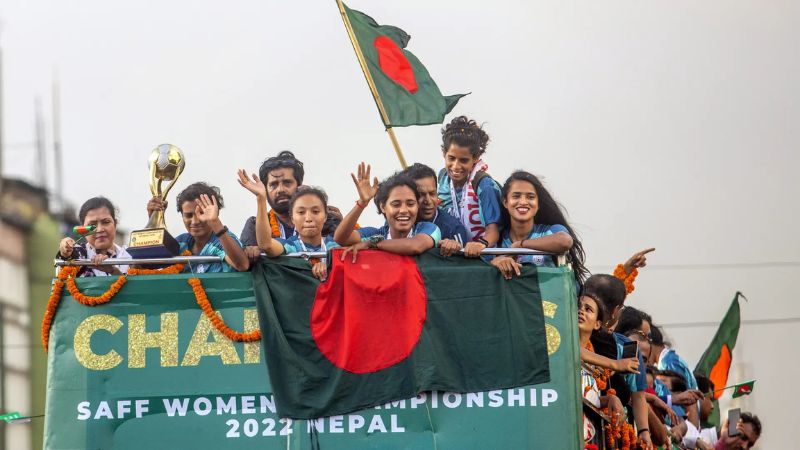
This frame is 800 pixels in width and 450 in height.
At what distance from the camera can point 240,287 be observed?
8219 millimetres

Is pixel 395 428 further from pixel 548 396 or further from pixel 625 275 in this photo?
pixel 625 275

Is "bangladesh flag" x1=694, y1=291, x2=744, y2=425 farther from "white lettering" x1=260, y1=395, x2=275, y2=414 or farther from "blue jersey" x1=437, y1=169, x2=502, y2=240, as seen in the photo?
"white lettering" x1=260, y1=395, x2=275, y2=414

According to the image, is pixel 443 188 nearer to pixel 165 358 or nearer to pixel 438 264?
pixel 438 264

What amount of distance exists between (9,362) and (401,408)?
16936 mm

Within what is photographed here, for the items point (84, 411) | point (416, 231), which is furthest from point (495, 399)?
point (84, 411)

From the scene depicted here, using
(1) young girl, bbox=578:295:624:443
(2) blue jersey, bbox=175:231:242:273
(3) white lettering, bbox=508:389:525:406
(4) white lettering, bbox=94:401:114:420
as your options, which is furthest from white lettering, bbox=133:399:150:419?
(1) young girl, bbox=578:295:624:443

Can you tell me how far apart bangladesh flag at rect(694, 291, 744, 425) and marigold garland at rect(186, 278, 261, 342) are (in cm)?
957

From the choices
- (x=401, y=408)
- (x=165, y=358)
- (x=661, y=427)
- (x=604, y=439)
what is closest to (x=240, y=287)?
(x=165, y=358)

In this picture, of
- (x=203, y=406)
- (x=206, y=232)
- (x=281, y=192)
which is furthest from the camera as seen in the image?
(x=281, y=192)

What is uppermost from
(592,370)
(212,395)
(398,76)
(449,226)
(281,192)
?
(398,76)

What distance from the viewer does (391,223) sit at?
340 inches

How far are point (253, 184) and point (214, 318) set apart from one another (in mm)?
796

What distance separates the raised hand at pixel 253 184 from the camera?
27.2ft

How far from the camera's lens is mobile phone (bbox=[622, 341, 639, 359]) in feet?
31.7
